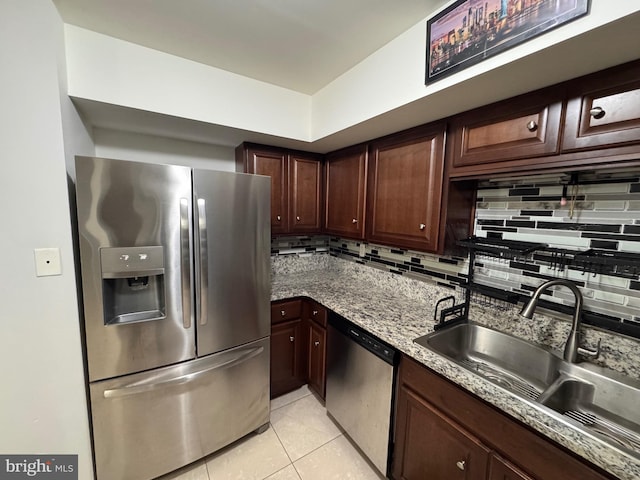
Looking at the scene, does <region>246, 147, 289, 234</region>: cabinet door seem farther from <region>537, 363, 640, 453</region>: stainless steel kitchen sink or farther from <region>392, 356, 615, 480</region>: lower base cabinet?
<region>537, 363, 640, 453</region>: stainless steel kitchen sink

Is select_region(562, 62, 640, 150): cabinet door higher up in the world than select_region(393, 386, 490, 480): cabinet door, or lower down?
higher up

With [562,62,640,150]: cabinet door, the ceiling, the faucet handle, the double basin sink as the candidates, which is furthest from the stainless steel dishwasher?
the ceiling

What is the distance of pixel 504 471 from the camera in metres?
0.95

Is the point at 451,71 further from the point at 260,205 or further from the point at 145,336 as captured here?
the point at 145,336

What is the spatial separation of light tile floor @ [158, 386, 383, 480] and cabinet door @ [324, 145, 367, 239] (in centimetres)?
142

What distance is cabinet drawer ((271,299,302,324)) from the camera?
6.41 ft

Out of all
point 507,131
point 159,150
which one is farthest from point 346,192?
point 159,150

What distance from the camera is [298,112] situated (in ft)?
6.45

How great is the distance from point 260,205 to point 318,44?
0.94 m

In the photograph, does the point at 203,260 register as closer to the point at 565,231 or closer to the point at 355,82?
the point at 355,82

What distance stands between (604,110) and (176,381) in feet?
7.39

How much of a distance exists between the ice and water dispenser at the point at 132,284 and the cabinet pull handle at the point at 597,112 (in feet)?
6.25

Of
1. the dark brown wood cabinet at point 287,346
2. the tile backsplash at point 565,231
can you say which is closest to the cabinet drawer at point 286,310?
the dark brown wood cabinet at point 287,346

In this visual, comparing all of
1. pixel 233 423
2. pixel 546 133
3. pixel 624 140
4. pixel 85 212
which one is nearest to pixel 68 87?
pixel 85 212
